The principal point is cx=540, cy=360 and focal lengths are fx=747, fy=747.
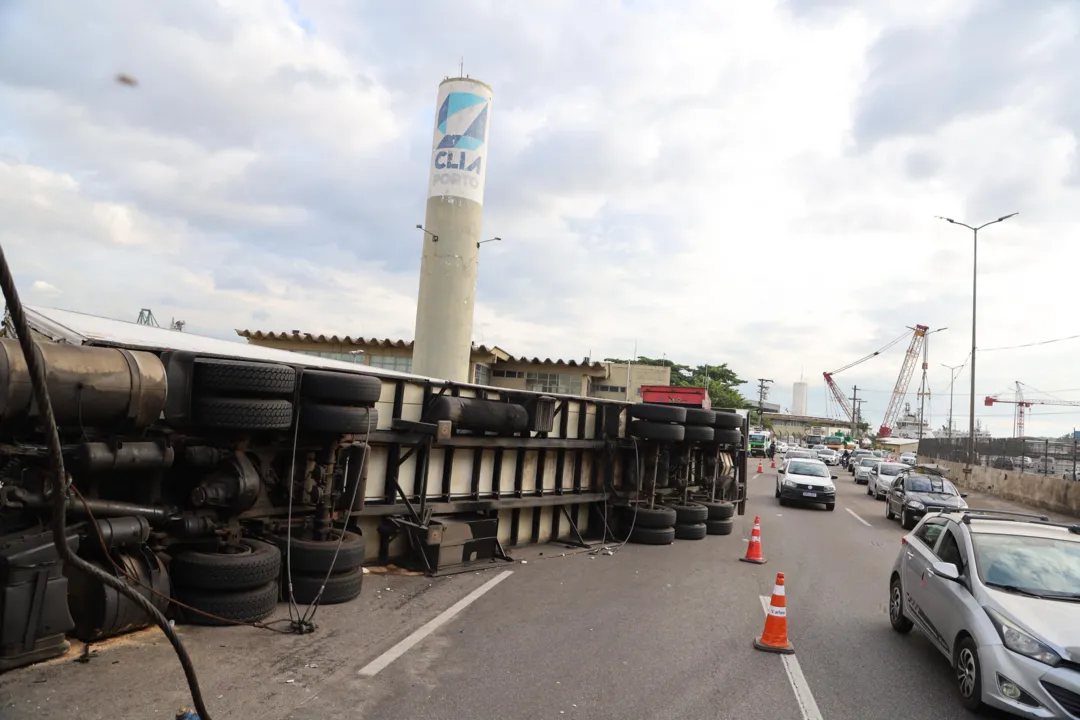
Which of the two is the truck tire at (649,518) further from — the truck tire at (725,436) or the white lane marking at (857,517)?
the white lane marking at (857,517)

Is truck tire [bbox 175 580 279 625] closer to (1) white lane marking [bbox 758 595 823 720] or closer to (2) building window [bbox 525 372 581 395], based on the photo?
(1) white lane marking [bbox 758 595 823 720]

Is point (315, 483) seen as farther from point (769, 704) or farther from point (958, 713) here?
point (958, 713)

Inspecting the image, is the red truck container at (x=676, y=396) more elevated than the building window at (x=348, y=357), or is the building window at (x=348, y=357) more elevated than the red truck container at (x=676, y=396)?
the building window at (x=348, y=357)

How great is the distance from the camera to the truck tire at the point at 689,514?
46.6ft

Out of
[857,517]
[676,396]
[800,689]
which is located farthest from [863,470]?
[800,689]

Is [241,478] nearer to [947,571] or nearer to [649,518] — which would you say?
[947,571]

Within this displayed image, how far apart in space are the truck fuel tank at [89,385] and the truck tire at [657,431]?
8654mm

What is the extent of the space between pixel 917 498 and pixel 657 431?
1009 cm

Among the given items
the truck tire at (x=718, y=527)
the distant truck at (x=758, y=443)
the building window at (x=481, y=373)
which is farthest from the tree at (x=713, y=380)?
the truck tire at (x=718, y=527)

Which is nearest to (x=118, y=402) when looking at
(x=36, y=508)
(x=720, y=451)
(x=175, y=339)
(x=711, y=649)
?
(x=36, y=508)

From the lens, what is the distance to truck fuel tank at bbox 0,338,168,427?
519 cm

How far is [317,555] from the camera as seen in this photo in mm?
7391

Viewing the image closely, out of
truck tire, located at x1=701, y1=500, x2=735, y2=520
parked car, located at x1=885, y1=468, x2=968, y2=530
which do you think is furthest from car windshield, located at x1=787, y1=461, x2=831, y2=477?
truck tire, located at x1=701, y1=500, x2=735, y2=520

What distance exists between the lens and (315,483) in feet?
26.5
